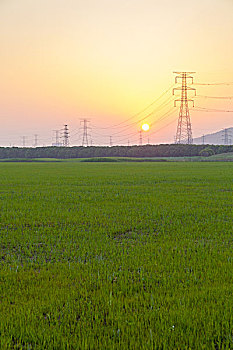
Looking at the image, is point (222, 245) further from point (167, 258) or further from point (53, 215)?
point (53, 215)

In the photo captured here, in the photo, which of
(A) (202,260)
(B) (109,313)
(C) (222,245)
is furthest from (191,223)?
(B) (109,313)

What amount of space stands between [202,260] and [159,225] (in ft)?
11.7

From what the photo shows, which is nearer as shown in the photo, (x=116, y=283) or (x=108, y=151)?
(x=116, y=283)

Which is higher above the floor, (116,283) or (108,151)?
(108,151)

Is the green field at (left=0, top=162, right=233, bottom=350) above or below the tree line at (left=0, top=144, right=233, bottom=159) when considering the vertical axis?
below

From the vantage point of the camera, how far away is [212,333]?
3.80 meters

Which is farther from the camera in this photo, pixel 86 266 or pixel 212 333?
pixel 86 266

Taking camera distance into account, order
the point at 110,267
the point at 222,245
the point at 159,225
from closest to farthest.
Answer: the point at 110,267 → the point at 222,245 → the point at 159,225

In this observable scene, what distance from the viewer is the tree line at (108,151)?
98.8m

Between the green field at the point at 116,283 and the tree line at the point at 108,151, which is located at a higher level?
the tree line at the point at 108,151

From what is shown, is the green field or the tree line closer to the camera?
the green field

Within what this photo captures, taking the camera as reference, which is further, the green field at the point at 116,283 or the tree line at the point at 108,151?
the tree line at the point at 108,151

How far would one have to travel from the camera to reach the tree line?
3892 inches

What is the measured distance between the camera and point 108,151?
115m
